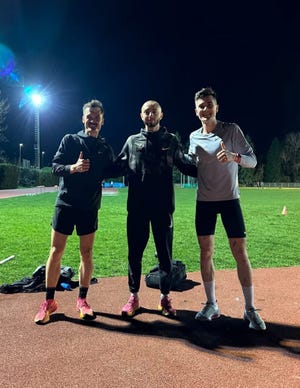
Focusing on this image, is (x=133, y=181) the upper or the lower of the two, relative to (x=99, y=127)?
lower

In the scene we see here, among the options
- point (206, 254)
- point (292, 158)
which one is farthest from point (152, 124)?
point (292, 158)

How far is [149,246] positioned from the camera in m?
8.86

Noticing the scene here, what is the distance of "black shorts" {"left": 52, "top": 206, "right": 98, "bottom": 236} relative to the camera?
407 centimetres

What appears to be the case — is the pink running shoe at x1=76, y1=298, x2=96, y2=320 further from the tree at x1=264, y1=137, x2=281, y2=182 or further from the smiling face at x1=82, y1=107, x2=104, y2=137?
the tree at x1=264, y1=137, x2=281, y2=182

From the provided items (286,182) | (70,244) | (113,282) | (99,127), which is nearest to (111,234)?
(70,244)

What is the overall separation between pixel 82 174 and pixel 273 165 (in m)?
81.7

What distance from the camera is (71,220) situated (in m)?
4.09

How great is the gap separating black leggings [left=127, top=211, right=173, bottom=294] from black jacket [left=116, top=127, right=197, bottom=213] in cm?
9

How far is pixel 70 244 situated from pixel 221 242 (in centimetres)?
369

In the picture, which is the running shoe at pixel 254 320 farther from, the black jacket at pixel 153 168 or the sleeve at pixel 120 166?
the sleeve at pixel 120 166

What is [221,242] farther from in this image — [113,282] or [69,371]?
[69,371]

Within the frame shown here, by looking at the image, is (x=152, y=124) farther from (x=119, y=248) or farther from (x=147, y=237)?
(x=119, y=248)

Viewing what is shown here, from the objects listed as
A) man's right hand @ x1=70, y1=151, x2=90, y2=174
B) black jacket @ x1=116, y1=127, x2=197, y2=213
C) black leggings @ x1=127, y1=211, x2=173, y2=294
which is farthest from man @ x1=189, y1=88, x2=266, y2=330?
man's right hand @ x1=70, y1=151, x2=90, y2=174

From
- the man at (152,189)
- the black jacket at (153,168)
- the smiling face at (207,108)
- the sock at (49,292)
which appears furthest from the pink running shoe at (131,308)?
the smiling face at (207,108)
